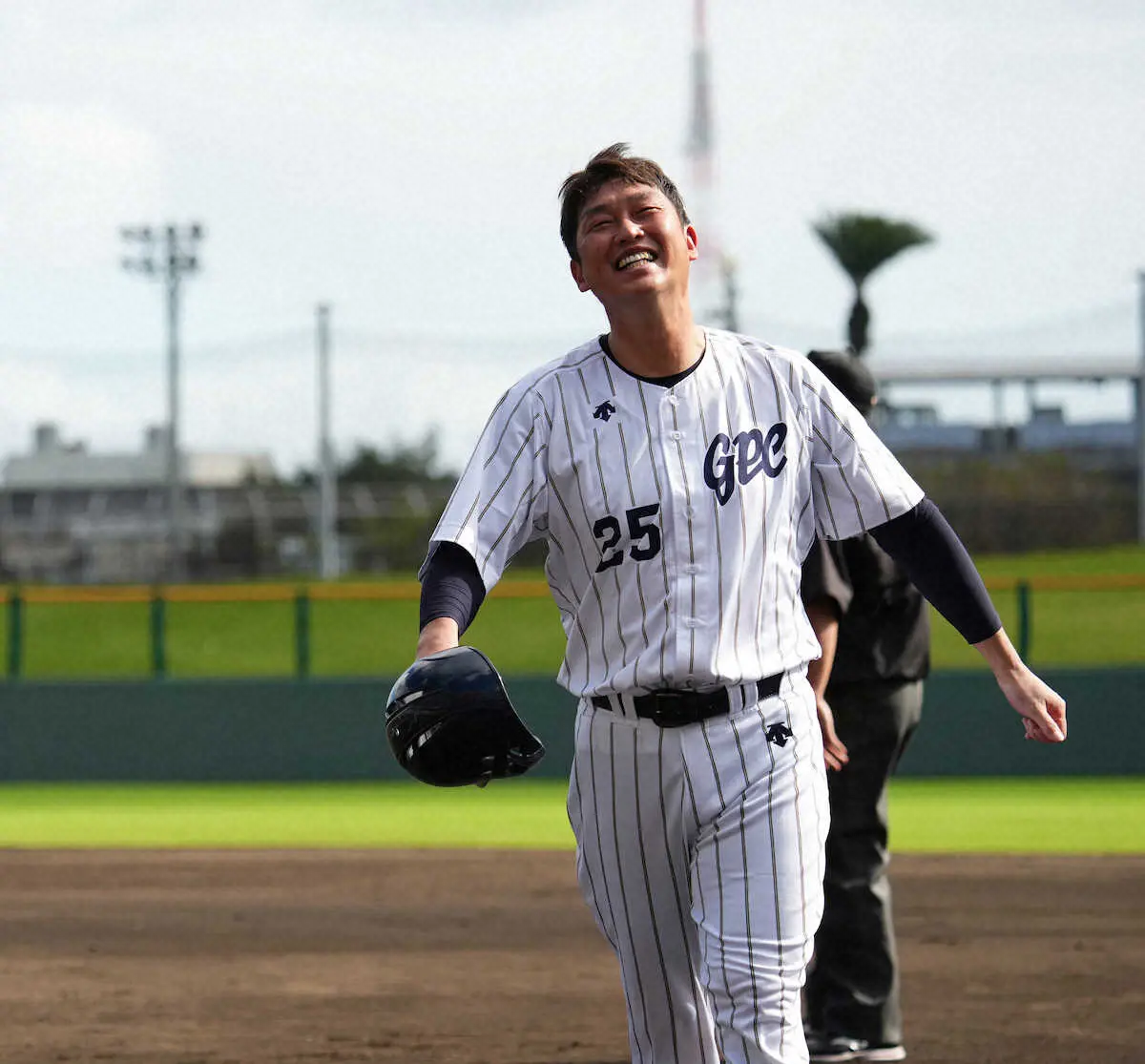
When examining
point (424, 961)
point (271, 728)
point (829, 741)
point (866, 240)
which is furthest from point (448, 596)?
point (866, 240)

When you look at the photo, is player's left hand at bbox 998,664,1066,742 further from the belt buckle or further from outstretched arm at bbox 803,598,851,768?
outstretched arm at bbox 803,598,851,768

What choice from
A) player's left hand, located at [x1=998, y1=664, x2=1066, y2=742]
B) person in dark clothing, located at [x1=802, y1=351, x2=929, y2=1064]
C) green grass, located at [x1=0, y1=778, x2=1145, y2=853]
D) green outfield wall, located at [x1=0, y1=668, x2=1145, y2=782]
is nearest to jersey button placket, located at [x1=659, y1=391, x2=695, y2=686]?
player's left hand, located at [x1=998, y1=664, x2=1066, y2=742]

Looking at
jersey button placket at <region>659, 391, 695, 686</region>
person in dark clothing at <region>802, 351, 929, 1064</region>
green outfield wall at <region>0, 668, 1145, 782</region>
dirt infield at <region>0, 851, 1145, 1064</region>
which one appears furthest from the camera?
green outfield wall at <region>0, 668, 1145, 782</region>

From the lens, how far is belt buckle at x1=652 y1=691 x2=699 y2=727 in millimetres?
3592

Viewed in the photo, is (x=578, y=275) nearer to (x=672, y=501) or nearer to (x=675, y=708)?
(x=672, y=501)

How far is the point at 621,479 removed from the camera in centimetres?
360

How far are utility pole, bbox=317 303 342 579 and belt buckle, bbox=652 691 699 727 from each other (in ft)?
106

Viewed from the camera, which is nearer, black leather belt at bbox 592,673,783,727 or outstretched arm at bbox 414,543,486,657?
outstretched arm at bbox 414,543,486,657

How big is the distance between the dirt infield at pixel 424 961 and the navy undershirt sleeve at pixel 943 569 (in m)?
2.43

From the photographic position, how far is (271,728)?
1566 cm

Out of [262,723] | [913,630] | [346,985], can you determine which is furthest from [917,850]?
[262,723]

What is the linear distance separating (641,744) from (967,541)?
4170 centimetres

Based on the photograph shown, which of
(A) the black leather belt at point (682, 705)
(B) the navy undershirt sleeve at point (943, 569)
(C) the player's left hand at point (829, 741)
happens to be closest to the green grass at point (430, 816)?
(C) the player's left hand at point (829, 741)

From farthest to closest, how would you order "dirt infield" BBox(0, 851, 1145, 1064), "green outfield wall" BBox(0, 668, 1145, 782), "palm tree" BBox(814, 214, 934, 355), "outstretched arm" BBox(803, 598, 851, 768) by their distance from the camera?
"palm tree" BBox(814, 214, 934, 355)
"green outfield wall" BBox(0, 668, 1145, 782)
"dirt infield" BBox(0, 851, 1145, 1064)
"outstretched arm" BBox(803, 598, 851, 768)
